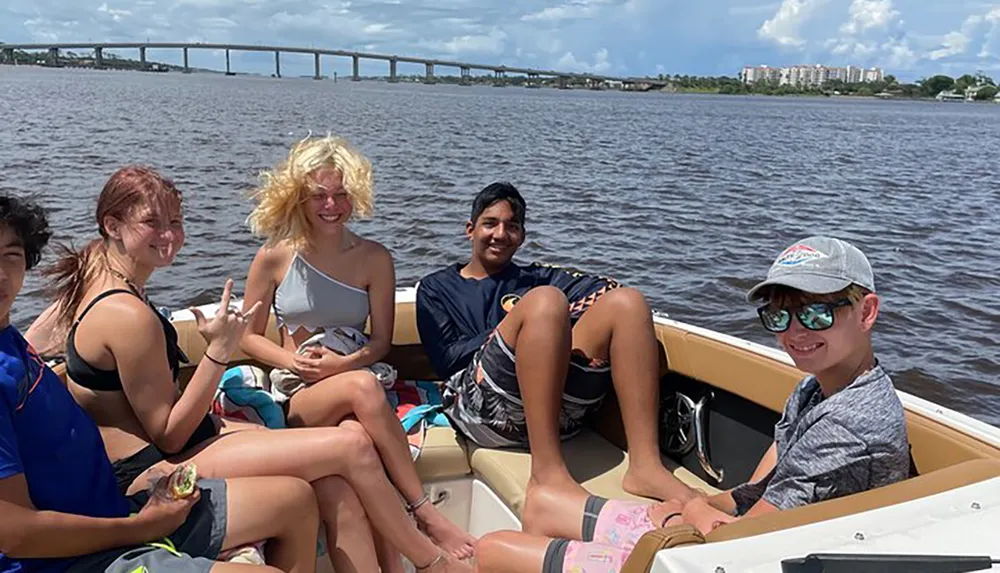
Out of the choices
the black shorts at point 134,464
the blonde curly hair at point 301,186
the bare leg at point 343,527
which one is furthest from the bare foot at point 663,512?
the blonde curly hair at point 301,186

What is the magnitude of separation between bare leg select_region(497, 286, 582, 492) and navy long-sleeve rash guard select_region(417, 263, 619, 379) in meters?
0.47

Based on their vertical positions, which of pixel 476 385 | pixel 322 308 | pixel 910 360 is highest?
pixel 322 308

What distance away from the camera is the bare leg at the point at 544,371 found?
265 cm

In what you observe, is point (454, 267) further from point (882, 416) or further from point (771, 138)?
point (771, 138)

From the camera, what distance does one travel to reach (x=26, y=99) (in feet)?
97.0

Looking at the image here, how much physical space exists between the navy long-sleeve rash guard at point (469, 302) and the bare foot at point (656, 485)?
66 centimetres

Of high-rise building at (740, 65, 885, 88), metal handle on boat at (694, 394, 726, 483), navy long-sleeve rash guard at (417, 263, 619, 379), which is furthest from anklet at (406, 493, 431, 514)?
high-rise building at (740, 65, 885, 88)

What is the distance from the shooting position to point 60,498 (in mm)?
1726

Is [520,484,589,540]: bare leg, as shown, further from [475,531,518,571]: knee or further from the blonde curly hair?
Answer: the blonde curly hair

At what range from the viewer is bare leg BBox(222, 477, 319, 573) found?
6.68 ft

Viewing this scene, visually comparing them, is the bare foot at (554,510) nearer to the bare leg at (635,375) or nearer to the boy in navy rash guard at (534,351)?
the boy in navy rash guard at (534,351)

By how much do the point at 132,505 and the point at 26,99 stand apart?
1275 inches

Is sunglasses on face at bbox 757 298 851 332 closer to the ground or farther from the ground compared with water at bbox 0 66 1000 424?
farther from the ground

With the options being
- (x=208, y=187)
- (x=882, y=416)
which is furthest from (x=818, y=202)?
(x=882, y=416)
